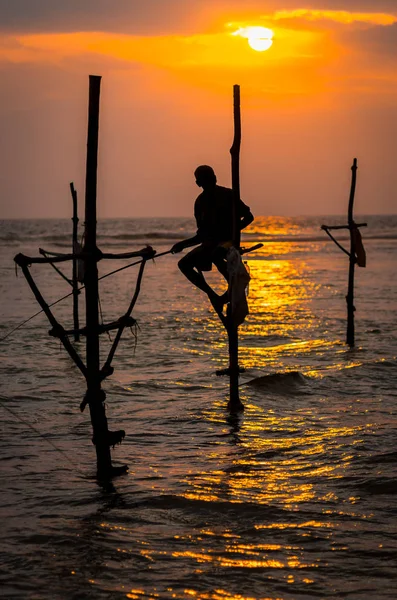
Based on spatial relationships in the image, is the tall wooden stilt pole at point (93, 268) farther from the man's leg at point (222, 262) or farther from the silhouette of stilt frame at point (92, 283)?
the man's leg at point (222, 262)

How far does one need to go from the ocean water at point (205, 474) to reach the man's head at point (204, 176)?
259cm

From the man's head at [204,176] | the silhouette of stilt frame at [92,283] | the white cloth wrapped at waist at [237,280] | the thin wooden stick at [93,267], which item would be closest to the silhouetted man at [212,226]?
the man's head at [204,176]

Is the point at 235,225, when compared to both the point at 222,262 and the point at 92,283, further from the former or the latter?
the point at 92,283

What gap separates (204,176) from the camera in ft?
31.1

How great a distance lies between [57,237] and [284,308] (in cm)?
4521

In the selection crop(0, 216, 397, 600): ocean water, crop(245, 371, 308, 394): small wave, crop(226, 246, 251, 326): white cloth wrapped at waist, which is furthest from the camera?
crop(245, 371, 308, 394): small wave

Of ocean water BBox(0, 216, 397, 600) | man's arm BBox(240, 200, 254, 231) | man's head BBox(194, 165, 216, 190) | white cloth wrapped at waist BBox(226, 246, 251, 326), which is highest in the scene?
man's head BBox(194, 165, 216, 190)

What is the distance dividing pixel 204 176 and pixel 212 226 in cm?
58

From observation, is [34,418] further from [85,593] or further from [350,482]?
[85,593]

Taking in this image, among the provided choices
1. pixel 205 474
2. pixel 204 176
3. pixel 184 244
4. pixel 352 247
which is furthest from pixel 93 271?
pixel 352 247

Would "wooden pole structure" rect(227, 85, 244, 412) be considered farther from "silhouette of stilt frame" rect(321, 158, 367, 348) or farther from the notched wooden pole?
"silhouette of stilt frame" rect(321, 158, 367, 348)

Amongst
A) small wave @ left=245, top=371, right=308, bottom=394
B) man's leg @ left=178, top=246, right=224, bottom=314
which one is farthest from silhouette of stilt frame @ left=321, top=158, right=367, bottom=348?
man's leg @ left=178, top=246, right=224, bottom=314

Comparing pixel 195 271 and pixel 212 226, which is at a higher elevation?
pixel 212 226

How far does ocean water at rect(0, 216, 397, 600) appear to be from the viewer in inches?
220
